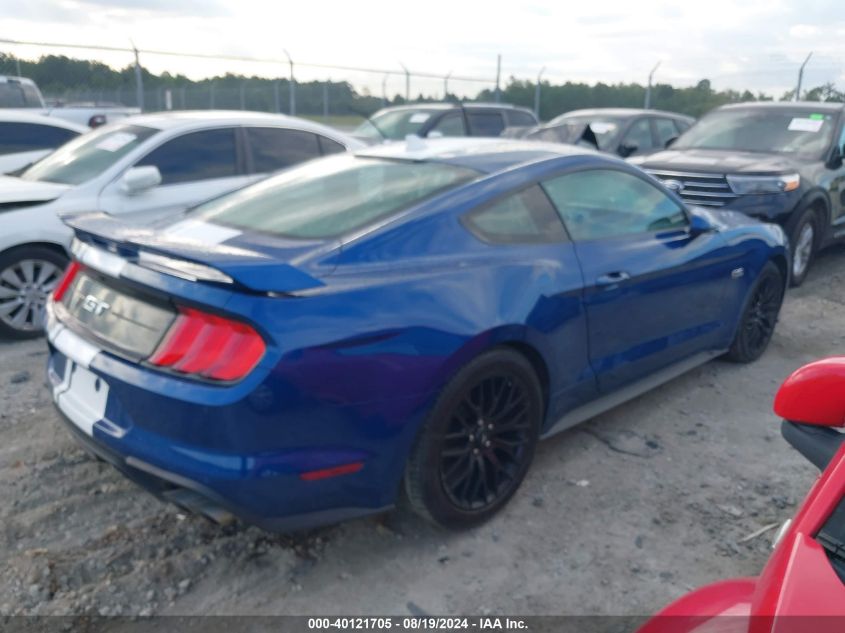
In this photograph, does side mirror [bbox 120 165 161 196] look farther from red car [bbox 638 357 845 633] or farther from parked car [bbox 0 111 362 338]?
red car [bbox 638 357 845 633]

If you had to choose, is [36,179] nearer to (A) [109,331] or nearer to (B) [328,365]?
(A) [109,331]

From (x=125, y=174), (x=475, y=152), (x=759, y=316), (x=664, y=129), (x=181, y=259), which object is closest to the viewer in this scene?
(x=181, y=259)

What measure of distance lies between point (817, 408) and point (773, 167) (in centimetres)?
631

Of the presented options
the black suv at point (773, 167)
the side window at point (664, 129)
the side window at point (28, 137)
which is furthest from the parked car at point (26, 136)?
the side window at point (664, 129)

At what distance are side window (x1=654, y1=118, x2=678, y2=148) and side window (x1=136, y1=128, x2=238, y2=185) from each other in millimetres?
6811

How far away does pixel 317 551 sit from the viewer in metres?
3.03

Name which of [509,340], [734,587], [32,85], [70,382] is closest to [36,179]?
[70,382]

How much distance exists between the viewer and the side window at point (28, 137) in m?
7.77

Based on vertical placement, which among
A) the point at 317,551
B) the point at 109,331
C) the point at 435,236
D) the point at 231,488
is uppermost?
the point at 435,236

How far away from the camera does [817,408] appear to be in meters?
1.47

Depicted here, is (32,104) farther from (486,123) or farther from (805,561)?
(805,561)

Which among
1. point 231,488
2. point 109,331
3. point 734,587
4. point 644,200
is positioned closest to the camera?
point 734,587

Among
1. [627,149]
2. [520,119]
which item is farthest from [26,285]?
[520,119]

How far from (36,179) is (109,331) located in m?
3.81
